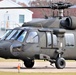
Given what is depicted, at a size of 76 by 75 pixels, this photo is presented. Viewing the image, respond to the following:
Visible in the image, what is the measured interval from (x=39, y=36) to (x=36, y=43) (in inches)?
15.8

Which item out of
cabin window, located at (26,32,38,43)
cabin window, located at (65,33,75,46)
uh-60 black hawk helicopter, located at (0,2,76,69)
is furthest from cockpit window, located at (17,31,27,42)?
cabin window, located at (65,33,75,46)

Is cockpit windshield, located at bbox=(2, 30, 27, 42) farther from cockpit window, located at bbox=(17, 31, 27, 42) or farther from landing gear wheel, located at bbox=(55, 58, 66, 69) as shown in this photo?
landing gear wheel, located at bbox=(55, 58, 66, 69)

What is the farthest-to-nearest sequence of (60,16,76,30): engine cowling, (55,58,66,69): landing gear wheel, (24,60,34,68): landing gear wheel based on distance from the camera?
(24,60,34,68): landing gear wheel < (60,16,76,30): engine cowling < (55,58,66,69): landing gear wheel

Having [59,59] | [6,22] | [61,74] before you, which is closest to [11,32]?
[59,59]

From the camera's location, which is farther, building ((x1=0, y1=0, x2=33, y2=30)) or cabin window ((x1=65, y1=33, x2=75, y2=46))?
building ((x1=0, y1=0, x2=33, y2=30))

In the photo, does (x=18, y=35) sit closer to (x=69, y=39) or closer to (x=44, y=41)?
(x=44, y=41)

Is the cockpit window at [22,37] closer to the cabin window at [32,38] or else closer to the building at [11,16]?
the cabin window at [32,38]

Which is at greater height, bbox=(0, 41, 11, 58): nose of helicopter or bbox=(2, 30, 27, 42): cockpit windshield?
bbox=(2, 30, 27, 42): cockpit windshield

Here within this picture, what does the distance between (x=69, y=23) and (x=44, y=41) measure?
169 centimetres

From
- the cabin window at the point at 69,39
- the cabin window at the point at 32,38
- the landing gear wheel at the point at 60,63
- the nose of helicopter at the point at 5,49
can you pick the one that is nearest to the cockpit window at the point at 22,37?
the cabin window at the point at 32,38

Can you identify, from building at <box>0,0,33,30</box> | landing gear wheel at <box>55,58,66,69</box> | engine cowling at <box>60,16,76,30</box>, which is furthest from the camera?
building at <box>0,0,33,30</box>

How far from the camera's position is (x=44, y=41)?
29.0 metres

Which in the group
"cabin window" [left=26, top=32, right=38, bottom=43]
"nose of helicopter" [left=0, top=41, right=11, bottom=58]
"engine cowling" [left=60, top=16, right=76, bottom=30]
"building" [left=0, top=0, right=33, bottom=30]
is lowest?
"building" [left=0, top=0, right=33, bottom=30]

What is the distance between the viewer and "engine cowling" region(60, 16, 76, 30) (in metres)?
29.1
